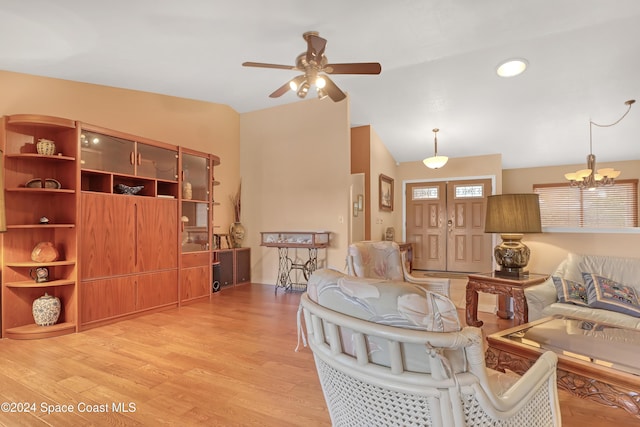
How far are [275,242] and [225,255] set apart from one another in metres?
0.90

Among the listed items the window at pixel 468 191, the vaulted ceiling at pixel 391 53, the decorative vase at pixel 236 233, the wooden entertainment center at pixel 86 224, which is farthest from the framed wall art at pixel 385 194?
the wooden entertainment center at pixel 86 224

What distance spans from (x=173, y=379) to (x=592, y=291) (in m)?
3.27

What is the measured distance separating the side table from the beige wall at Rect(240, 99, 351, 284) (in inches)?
82.1

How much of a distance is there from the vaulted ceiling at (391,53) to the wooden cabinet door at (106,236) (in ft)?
4.94

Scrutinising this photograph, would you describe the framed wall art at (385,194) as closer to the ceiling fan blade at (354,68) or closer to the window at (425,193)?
the window at (425,193)

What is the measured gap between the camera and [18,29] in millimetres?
2748

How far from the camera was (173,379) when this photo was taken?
224 cm

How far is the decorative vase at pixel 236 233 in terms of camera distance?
5648 mm

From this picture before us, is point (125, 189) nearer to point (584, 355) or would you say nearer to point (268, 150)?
→ point (268, 150)

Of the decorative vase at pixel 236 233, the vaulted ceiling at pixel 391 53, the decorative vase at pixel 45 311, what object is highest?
the vaulted ceiling at pixel 391 53

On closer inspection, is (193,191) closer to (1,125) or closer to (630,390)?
(1,125)

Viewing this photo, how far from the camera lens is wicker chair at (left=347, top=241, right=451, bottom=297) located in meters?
2.89

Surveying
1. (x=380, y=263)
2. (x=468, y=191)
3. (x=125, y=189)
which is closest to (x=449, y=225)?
(x=468, y=191)

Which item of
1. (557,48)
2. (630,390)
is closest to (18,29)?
(630,390)
